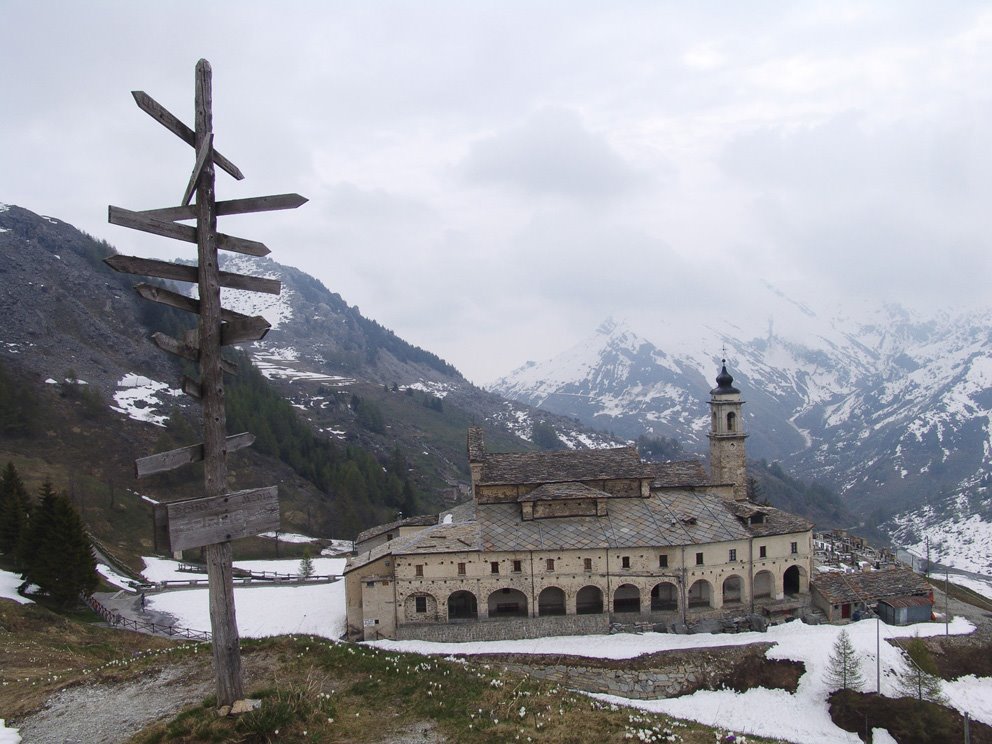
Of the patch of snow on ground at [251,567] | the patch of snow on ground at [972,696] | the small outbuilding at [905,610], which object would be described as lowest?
the patch of snow on ground at [251,567]

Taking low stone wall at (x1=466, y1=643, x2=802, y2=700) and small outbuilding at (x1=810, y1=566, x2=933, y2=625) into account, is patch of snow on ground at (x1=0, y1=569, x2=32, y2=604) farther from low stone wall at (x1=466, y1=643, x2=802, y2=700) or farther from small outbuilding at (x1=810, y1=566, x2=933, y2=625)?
small outbuilding at (x1=810, y1=566, x2=933, y2=625)

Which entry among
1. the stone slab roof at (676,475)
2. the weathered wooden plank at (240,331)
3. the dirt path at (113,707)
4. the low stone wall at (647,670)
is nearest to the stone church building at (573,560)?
the stone slab roof at (676,475)

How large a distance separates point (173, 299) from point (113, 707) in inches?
546

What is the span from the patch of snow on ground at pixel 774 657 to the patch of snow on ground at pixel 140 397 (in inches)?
3930

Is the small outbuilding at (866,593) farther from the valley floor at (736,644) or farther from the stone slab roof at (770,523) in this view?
the stone slab roof at (770,523)

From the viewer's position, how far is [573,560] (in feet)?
165

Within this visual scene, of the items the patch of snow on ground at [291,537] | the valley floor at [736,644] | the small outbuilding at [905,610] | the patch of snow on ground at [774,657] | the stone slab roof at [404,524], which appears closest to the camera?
the patch of snow on ground at [774,657]

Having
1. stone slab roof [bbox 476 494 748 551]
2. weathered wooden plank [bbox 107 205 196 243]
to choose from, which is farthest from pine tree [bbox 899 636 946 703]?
weathered wooden plank [bbox 107 205 196 243]

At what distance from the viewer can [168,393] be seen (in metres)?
145

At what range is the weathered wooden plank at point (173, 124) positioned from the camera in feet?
46.8

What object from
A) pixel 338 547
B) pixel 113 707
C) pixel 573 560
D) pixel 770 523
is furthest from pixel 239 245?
pixel 338 547

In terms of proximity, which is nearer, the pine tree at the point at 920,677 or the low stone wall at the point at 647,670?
the pine tree at the point at 920,677

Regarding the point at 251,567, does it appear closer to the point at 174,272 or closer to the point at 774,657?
the point at 774,657

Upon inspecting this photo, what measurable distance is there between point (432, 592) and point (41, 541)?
27.7 metres
